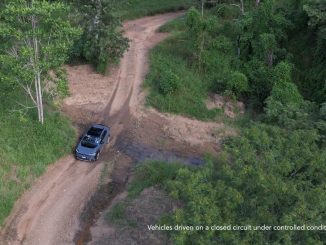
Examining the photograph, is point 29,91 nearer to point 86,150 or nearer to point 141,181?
point 86,150

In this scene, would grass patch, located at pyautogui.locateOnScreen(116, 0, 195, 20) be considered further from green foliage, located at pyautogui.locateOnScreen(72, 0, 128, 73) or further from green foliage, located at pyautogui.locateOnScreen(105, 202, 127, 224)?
green foliage, located at pyautogui.locateOnScreen(105, 202, 127, 224)

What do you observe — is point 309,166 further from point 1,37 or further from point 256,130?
point 1,37

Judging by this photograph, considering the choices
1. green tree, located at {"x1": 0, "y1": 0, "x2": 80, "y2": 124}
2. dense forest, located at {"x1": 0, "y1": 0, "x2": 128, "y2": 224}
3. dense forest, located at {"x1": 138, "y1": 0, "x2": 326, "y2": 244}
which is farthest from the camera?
dense forest, located at {"x1": 0, "y1": 0, "x2": 128, "y2": 224}

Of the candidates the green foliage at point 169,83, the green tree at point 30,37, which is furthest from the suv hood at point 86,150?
the green foliage at point 169,83

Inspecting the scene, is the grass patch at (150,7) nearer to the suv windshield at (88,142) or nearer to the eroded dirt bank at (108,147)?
the eroded dirt bank at (108,147)

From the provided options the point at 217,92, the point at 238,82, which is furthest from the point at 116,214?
the point at 238,82

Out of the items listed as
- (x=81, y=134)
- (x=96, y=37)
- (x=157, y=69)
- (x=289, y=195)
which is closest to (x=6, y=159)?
(x=81, y=134)

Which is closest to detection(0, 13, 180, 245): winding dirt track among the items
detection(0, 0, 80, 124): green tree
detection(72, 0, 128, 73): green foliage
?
detection(72, 0, 128, 73): green foliage
